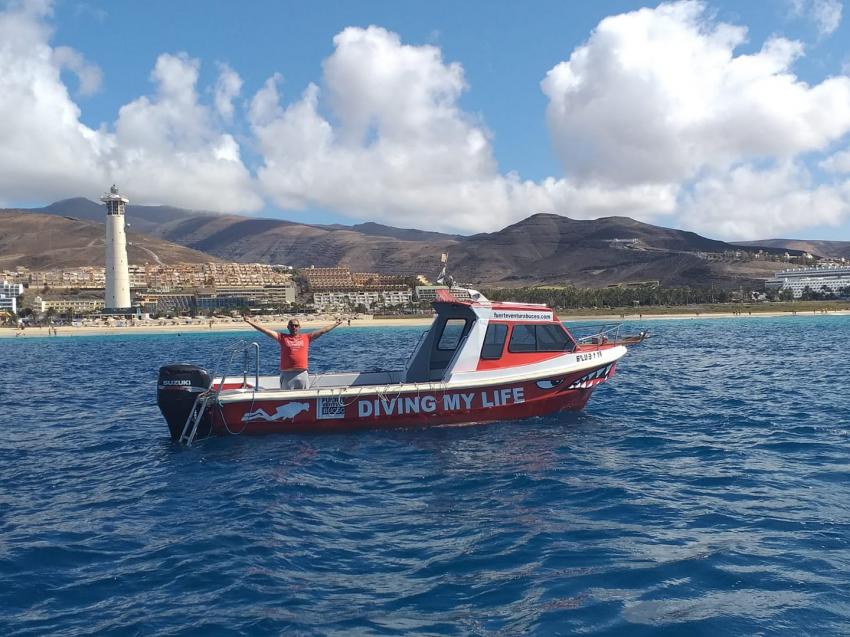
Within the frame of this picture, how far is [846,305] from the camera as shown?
509 feet

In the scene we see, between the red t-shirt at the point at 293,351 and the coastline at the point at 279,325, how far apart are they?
303 ft

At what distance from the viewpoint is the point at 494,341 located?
17.6 metres

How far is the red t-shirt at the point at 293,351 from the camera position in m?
16.6

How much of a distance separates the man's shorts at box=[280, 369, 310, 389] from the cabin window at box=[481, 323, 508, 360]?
4474 mm

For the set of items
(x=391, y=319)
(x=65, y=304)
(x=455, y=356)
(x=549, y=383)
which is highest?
(x=65, y=304)

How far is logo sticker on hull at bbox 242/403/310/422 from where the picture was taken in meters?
15.8

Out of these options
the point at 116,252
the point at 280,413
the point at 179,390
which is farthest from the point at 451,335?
the point at 116,252

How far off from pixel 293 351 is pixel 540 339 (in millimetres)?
6444

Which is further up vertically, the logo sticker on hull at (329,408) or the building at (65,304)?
the building at (65,304)

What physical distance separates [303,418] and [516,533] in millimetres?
7667

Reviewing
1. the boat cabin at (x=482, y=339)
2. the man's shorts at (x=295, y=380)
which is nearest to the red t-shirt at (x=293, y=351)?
the man's shorts at (x=295, y=380)

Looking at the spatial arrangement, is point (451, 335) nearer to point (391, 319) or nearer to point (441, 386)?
point (441, 386)

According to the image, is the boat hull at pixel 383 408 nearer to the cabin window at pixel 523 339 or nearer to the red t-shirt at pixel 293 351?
the cabin window at pixel 523 339

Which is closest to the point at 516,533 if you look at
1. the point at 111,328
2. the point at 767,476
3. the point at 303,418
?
the point at 767,476
